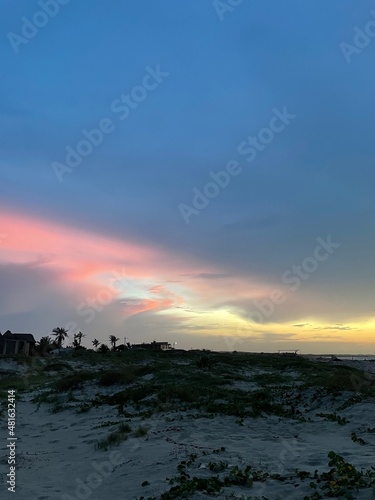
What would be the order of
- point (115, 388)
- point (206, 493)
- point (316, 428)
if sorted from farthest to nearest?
point (115, 388)
point (316, 428)
point (206, 493)

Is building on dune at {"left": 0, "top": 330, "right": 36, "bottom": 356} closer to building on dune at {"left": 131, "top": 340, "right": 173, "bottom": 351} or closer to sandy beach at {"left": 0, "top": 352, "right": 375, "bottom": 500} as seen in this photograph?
building on dune at {"left": 131, "top": 340, "right": 173, "bottom": 351}

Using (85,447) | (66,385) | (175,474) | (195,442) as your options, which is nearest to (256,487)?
(175,474)

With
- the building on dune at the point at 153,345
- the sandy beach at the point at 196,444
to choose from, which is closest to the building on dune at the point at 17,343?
the building on dune at the point at 153,345

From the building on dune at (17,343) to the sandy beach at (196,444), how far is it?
5289cm

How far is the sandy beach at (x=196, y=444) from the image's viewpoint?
27.7 feet

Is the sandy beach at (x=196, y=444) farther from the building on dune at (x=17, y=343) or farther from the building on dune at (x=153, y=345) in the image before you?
the building on dune at (x=153, y=345)

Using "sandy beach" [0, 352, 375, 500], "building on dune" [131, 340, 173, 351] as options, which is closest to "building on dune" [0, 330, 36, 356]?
"building on dune" [131, 340, 173, 351]

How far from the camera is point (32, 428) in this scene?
17609 mm

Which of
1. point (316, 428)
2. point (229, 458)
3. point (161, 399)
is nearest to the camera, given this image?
A: point (229, 458)

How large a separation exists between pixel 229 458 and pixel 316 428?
17.3 ft

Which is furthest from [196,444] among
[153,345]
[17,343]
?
[153,345]

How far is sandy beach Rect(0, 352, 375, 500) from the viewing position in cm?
844

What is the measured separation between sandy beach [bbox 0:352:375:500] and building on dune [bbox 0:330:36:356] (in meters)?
52.9

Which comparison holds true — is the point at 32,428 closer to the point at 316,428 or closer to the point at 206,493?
the point at 316,428
